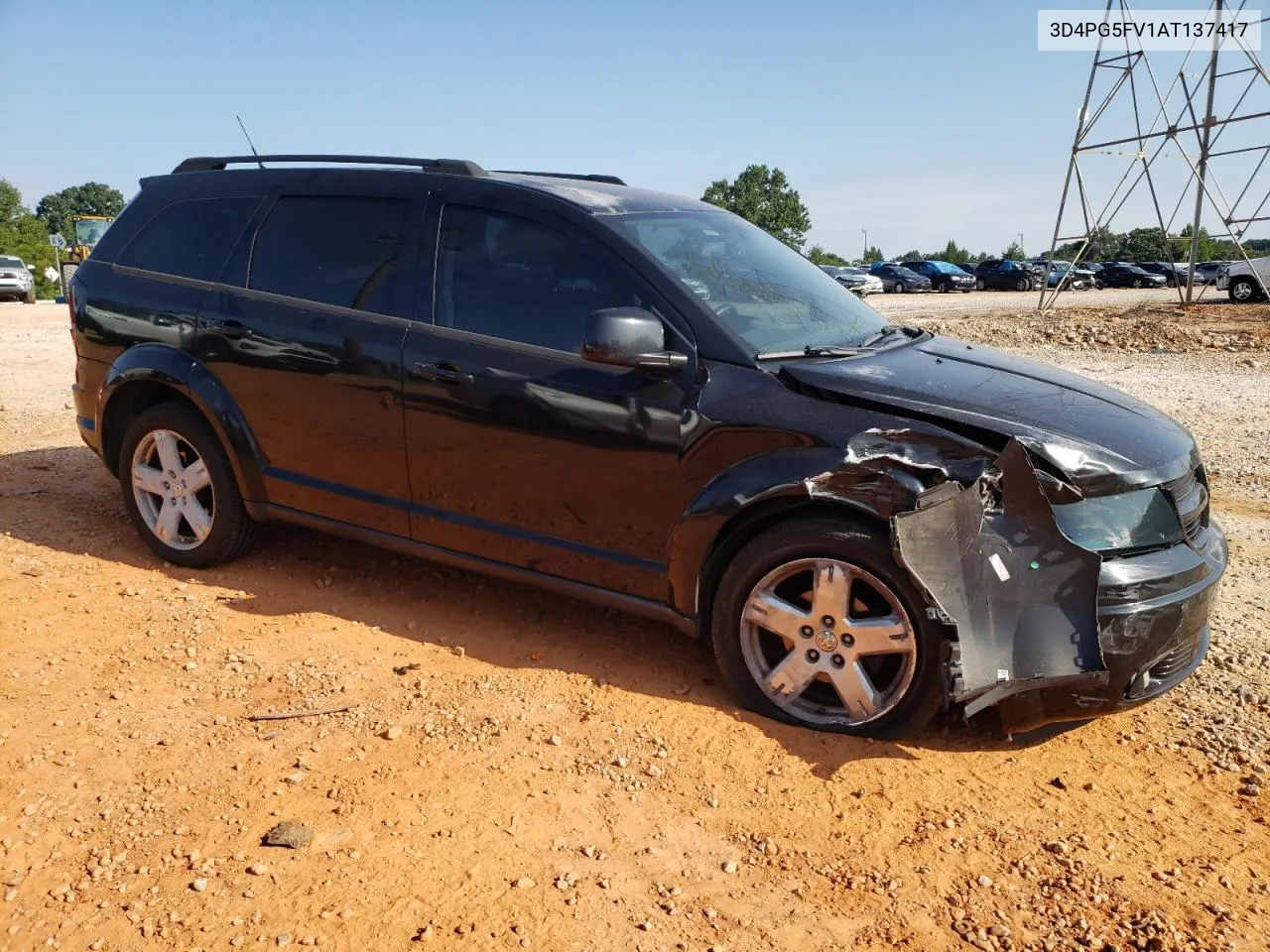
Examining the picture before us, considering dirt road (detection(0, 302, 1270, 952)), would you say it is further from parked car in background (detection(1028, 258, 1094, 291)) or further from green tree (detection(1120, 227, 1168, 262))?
green tree (detection(1120, 227, 1168, 262))

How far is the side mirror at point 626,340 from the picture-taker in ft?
11.3

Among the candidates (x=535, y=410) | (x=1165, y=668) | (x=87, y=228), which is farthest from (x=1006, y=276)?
(x=535, y=410)

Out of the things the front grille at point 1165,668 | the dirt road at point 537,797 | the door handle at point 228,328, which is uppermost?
the door handle at point 228,328

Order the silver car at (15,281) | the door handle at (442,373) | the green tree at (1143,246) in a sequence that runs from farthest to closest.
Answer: the green tree at (1143,246), the silver car at (15,281), the door handle at (442,373)

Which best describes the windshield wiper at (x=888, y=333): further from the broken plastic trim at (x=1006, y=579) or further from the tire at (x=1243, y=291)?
the tire at (x=1243, y=291)

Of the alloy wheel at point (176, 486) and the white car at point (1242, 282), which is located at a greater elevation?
the white car at point (1242, 282)

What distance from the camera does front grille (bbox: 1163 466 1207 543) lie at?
343cm

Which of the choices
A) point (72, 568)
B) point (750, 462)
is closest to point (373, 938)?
point (750, 462)

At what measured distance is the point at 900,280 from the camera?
145ft

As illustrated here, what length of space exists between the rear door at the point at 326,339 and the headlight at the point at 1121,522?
2.58 meters

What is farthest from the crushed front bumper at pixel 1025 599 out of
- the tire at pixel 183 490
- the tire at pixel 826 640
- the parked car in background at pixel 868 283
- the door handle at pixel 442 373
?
the parked car in background at pixel 868 283

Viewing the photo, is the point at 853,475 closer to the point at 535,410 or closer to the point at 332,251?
the point at 535,410

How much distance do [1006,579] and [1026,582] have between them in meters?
0.06

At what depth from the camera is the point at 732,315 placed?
3.77 meters
